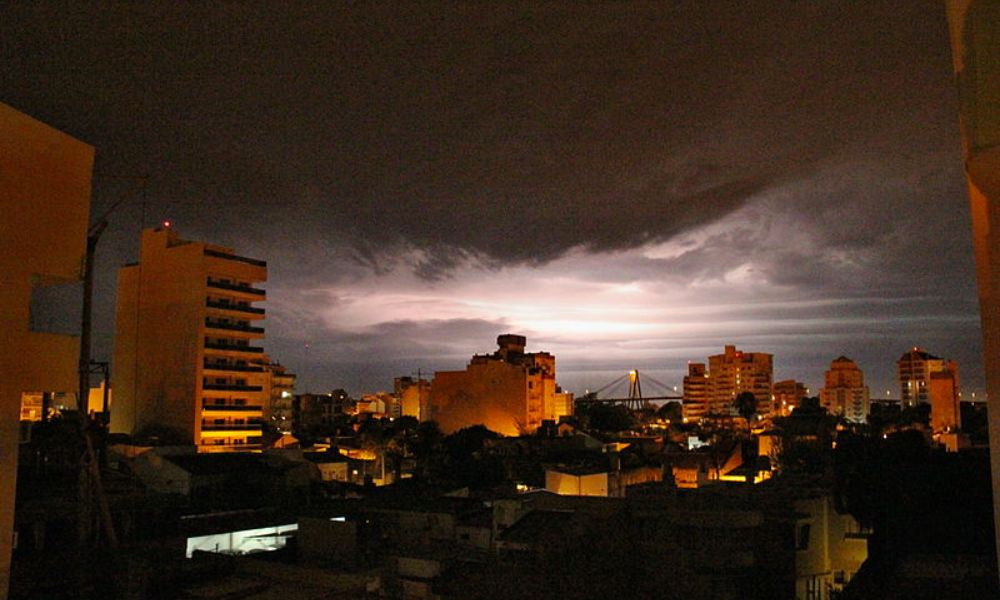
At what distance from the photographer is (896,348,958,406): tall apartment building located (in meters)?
103

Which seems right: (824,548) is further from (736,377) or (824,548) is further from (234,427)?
(736,377)

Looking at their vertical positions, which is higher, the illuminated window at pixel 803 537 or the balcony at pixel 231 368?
the balcony at pixel 231 368

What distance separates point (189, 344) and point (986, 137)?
39.9 meters

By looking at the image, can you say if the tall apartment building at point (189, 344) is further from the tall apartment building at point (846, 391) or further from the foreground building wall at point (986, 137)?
the tall apartment building at point (846, 391)

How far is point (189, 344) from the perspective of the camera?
122ft

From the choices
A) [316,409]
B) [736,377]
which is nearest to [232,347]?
[316,409]

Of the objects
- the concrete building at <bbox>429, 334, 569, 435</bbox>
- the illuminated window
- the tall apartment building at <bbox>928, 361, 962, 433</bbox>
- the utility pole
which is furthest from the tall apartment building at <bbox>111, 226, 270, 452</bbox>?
the tall apartment building at <bbox>928, 361, 962, 433</bbox>

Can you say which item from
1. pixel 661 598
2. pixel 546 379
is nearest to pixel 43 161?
pixel 661 598

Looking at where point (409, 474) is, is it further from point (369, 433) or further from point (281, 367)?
point (281, 367)

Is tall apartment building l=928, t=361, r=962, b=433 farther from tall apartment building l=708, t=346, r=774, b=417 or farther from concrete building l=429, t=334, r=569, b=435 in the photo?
tall apartment building l=708, t=346, r=774, b=417

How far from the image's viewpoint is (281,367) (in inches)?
3196

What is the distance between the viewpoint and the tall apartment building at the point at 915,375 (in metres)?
103

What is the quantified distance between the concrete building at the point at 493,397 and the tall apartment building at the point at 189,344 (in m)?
26.9

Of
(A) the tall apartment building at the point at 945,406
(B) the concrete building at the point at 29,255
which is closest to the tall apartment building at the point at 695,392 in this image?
(A) the tall apartment building at the point at 945,406
